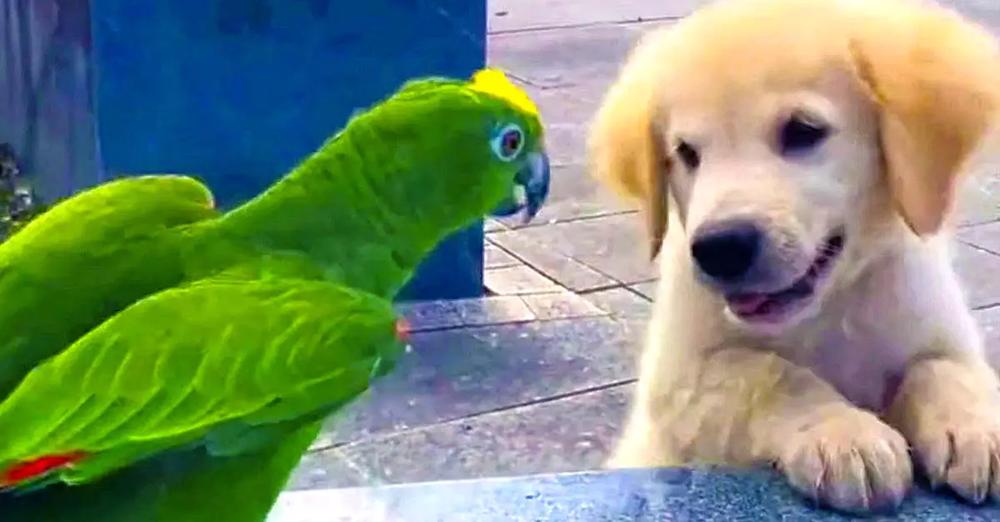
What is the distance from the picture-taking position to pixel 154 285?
913 millimetres

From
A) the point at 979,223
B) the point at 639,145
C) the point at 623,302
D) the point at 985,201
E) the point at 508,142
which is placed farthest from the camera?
the point at 985,201

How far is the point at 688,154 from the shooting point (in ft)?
5.67

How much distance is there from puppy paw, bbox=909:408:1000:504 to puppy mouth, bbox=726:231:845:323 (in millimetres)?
218

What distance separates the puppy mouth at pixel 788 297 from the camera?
1642mm

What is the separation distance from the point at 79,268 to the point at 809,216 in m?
0.92

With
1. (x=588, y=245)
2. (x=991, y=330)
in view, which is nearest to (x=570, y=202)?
(x=588, y=245)

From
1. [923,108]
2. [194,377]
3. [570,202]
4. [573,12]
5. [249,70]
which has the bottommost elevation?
[573,12]

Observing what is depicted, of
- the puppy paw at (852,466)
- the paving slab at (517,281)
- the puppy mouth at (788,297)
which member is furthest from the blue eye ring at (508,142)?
the paving slab at (517,281)

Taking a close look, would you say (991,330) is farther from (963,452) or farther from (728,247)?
(963,452)

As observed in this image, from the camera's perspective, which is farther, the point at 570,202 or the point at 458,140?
the point at 570,202

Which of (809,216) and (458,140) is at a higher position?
(458,140)

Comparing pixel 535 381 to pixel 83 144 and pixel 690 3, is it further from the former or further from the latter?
pixel 690 3

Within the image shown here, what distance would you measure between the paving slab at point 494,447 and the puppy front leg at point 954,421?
4.48 feet

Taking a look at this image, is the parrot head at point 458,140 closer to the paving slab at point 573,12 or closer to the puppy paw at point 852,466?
the puppy paw at point 852,466
